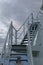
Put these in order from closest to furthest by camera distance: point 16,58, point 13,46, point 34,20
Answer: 1. point 16,58
2. point 13,46
3. point 34,20

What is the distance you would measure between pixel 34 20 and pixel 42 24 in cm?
74

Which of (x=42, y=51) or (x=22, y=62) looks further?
(x=42, y=51)

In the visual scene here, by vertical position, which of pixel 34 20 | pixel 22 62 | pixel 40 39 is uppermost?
pixel 34 20

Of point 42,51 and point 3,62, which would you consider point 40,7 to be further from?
point 3,62

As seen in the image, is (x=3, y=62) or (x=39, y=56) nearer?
(x=3, y=62)

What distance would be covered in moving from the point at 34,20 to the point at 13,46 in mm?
2761

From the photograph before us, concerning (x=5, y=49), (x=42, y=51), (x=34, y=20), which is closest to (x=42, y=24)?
(x=34, y=20)

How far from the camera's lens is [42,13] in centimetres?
1955

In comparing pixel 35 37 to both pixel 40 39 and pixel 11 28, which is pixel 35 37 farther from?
pixel 11 28

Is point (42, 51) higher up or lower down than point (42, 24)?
lower down

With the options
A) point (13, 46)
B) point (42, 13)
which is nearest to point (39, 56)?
point (13, 46)

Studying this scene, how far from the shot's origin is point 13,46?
17.8 meters

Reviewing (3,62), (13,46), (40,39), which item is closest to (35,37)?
(40,39)

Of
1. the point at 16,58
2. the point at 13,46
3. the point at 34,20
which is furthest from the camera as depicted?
the point at 34,20
